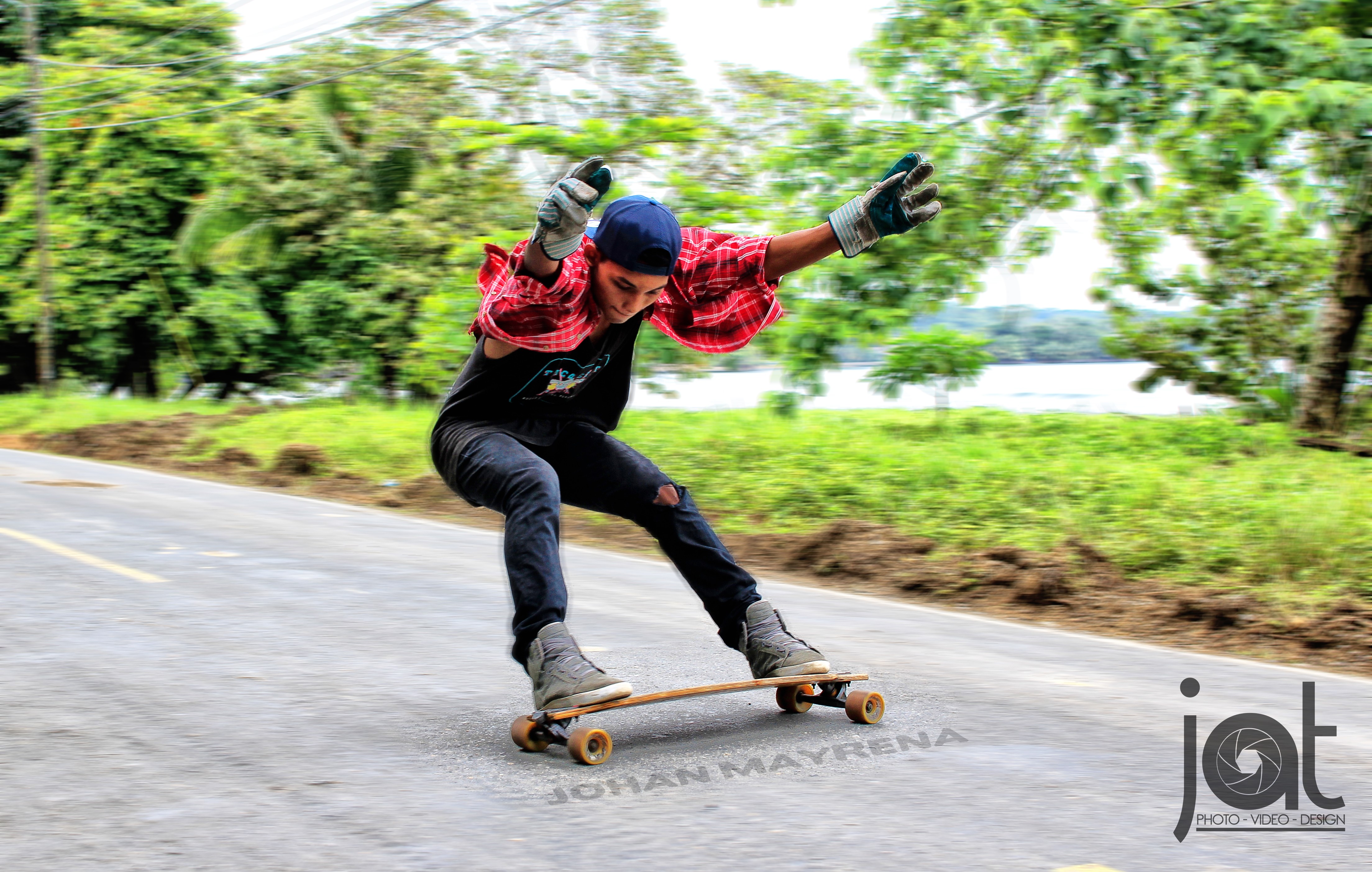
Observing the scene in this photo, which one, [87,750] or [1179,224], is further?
[1179,224]

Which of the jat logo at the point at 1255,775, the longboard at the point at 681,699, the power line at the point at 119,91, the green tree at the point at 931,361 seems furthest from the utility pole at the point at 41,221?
the jat logo at the point at 1255,775

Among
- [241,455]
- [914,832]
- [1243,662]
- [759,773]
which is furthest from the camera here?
[241,455]

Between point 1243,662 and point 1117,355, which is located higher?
point 1117,355

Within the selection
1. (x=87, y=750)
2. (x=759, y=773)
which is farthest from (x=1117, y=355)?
(x=87, y=750)

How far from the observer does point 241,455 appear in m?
14.1

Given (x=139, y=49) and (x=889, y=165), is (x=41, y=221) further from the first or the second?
(x=889, y=165)

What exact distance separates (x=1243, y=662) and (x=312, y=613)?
409 centimetres

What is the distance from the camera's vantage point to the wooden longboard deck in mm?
3461

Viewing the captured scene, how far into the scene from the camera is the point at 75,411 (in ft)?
60.8

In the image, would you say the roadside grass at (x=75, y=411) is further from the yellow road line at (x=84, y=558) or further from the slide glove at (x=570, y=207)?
the slide glove at (x=570, y=207)

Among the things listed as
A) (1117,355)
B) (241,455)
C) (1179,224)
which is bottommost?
(241,455)

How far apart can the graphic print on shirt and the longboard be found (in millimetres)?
928

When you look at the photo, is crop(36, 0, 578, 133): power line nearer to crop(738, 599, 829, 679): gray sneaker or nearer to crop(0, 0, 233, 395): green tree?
crop(0, 0, 233, 395): green tree

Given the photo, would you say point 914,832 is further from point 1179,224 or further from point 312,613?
point 1179,224
